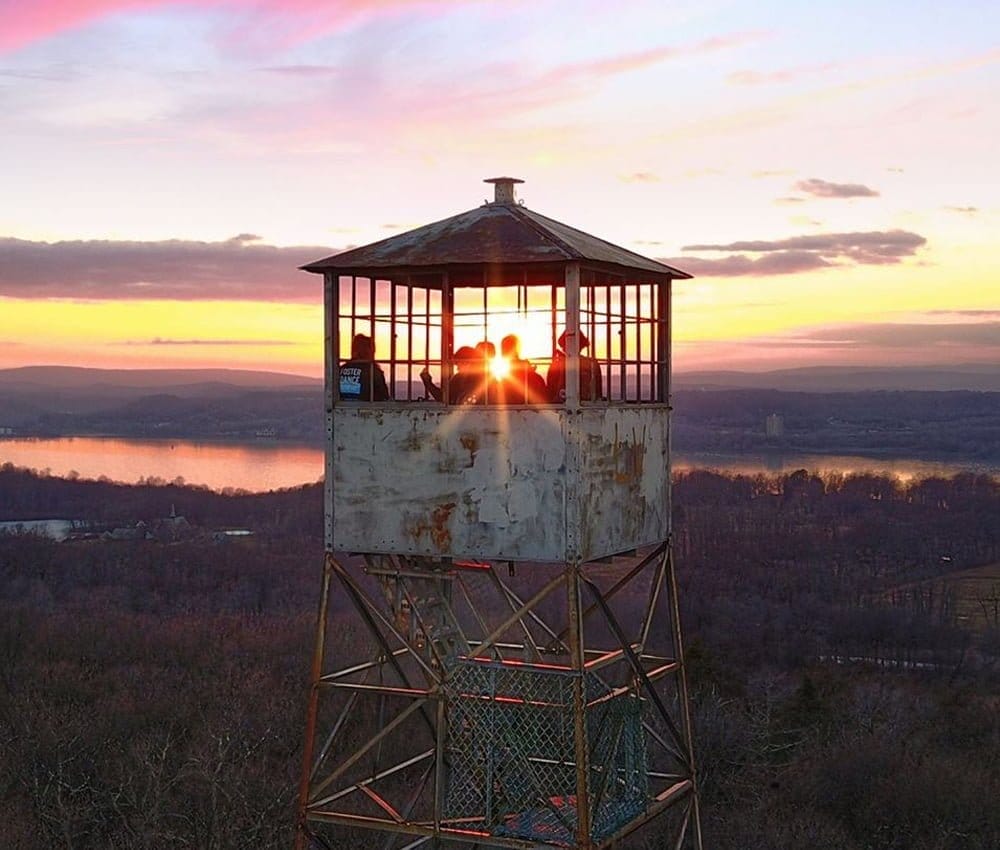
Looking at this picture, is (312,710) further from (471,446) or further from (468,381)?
(468,381)

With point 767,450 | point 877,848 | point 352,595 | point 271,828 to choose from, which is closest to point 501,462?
point 352,595

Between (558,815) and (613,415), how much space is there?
3897 millimetres

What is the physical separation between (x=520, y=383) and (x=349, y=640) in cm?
3175

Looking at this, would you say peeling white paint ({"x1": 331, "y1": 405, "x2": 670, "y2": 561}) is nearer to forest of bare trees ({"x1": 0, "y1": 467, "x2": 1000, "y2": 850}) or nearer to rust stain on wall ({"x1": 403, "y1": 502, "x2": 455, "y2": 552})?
rust stain on wall ({"x1": 403, "y1": 502, "x2": 455, "y2": 552})

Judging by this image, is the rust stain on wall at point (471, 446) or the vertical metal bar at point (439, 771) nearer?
the rust stain on wall at point (471, 446)

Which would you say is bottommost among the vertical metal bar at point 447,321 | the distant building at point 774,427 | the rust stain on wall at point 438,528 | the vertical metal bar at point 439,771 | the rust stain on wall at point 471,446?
the distant building at point 774,427

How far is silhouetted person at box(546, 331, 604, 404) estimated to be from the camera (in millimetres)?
12492

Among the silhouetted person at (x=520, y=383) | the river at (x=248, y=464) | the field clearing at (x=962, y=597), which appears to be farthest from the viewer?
the river at (x=248, y=464)

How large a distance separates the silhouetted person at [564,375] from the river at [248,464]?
363 feet

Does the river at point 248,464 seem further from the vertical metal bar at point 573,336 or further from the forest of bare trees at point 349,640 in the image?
the vertical metal bar at point 573,336

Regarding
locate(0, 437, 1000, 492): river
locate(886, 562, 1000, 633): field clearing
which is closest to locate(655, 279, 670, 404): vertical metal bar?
locate(886, 562, 1000, 633): field clearing

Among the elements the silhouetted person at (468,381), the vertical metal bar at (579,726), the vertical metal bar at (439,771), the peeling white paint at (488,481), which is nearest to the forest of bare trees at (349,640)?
the vertical metal bar at (439,771)

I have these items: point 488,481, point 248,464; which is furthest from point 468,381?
point 248,464

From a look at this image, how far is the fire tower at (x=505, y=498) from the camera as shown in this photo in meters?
11.8
